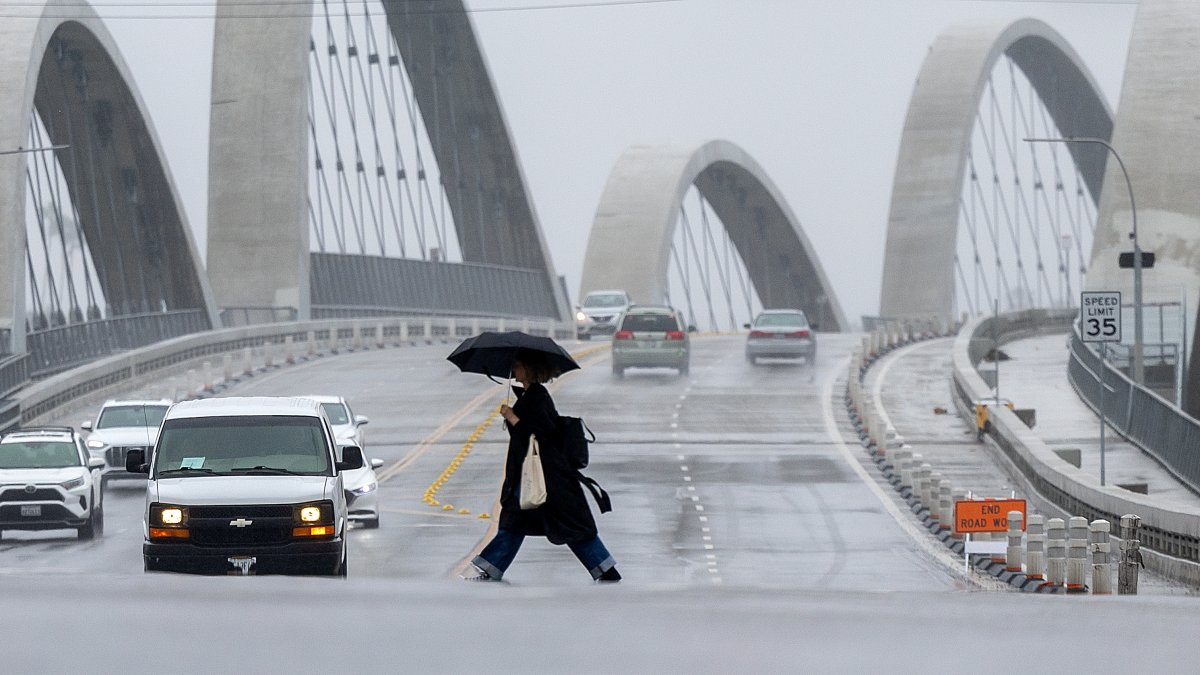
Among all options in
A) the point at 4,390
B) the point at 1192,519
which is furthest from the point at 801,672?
the point at 4,390

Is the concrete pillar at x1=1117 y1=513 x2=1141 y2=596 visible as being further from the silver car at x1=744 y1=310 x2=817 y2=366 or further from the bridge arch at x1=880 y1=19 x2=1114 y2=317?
the bridge arch at x1=880 y1=19 x2=1114 y2=317

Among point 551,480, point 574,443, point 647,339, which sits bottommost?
point 647,339

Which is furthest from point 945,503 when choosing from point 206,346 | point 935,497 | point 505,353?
point 206,346

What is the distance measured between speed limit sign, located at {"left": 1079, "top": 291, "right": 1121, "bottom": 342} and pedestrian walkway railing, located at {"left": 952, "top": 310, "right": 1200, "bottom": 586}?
2.05 meters

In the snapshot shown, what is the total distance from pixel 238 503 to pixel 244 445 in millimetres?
1040

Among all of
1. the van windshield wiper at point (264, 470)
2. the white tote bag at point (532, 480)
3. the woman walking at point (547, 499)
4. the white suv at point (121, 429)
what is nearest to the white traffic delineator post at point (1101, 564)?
the van windshield wiper at point (264, 470)

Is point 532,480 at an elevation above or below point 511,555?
above

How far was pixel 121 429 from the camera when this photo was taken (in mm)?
30859

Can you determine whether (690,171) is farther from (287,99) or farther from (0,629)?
(0,629)

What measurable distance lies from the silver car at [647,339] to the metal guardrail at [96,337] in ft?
45.8

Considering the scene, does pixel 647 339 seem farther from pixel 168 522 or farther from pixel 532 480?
pixel 532 480

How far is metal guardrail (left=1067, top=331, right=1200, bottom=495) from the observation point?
1162 inches

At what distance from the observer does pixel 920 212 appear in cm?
9769

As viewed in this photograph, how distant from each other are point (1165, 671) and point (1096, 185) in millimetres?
115819
